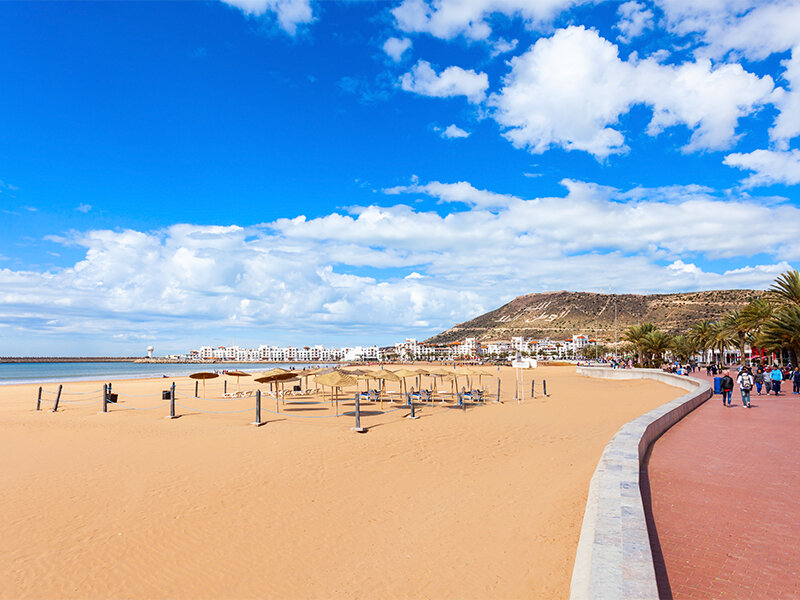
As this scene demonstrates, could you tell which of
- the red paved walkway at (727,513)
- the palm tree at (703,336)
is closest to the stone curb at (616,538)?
the red paved walkway at (727,513)

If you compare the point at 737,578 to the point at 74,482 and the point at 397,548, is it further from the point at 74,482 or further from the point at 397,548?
the point at 74,482

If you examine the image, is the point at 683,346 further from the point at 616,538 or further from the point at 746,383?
the point at 616,538

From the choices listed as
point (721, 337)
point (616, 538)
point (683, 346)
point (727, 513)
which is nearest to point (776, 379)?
point (727, 513)

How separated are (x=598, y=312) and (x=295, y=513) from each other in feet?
468

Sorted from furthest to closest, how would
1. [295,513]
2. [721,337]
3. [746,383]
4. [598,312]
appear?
1. [598,312]
2. [721,337]
3. [746,383]
4. [295,513]

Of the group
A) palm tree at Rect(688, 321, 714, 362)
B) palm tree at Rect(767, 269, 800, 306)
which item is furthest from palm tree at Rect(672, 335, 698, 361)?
palm tree at Rect(767, 269, 800, 306)

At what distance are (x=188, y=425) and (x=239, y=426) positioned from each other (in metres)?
1.90

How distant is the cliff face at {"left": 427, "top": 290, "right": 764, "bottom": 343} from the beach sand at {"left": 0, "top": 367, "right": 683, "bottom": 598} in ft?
189

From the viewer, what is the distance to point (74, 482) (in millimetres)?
8977

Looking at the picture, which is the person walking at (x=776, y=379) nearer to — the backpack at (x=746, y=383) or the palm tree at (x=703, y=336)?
the backpack at (x=746, y=383)

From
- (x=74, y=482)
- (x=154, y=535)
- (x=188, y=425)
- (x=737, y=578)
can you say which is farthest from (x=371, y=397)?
(x=737, y=578)

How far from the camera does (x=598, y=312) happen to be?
137m

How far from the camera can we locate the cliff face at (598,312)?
9900 centimetres

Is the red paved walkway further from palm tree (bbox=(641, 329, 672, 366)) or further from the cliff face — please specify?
the cliff face
